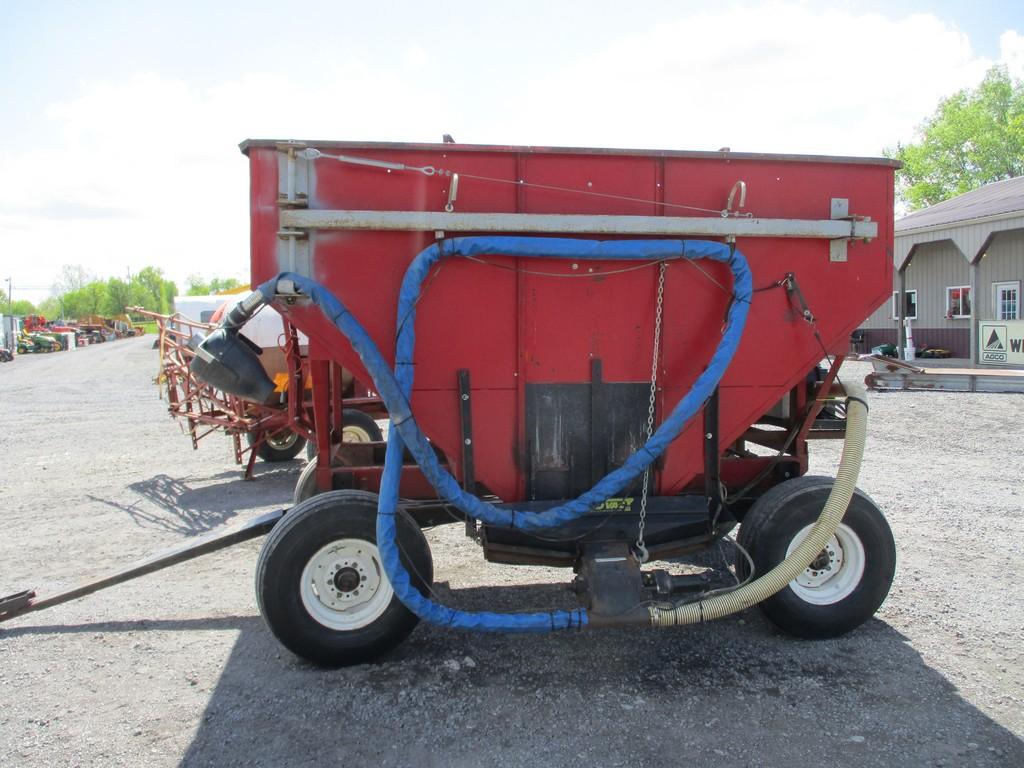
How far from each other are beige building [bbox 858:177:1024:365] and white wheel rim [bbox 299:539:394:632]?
15.7 metres

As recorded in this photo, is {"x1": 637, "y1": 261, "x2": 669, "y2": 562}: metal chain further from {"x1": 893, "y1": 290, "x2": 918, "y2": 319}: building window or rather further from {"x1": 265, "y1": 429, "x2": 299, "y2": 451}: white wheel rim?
{"x1": 893, "y1": 290, "x2": 918, "y2": 319}: building window

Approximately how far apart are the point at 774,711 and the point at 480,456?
6.15ft

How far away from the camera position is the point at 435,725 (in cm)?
340

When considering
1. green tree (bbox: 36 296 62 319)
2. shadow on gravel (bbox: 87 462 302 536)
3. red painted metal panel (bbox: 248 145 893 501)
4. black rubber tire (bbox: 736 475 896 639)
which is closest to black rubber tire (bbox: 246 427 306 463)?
shadow on gravel (bbox: 87 462 302 536)

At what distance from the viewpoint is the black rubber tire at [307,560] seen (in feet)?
12.5

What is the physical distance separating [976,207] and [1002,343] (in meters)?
4.60

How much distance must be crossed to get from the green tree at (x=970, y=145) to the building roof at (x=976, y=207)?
2206cm

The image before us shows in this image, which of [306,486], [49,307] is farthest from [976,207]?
[49,307]

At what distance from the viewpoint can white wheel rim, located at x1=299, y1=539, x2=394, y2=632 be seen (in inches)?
154

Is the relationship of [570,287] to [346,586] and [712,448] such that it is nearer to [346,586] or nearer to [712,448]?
[712,448]

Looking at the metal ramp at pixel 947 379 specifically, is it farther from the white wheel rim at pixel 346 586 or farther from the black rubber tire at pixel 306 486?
the black rubber tire at pixel 306 486

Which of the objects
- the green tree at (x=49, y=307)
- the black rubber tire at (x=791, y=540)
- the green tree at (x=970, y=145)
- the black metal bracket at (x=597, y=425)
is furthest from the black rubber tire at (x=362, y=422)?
the green tree at (x=49, y=307)

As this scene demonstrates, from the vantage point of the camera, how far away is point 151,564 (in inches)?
177

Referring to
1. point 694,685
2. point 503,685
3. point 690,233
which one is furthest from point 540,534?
point 690,233
